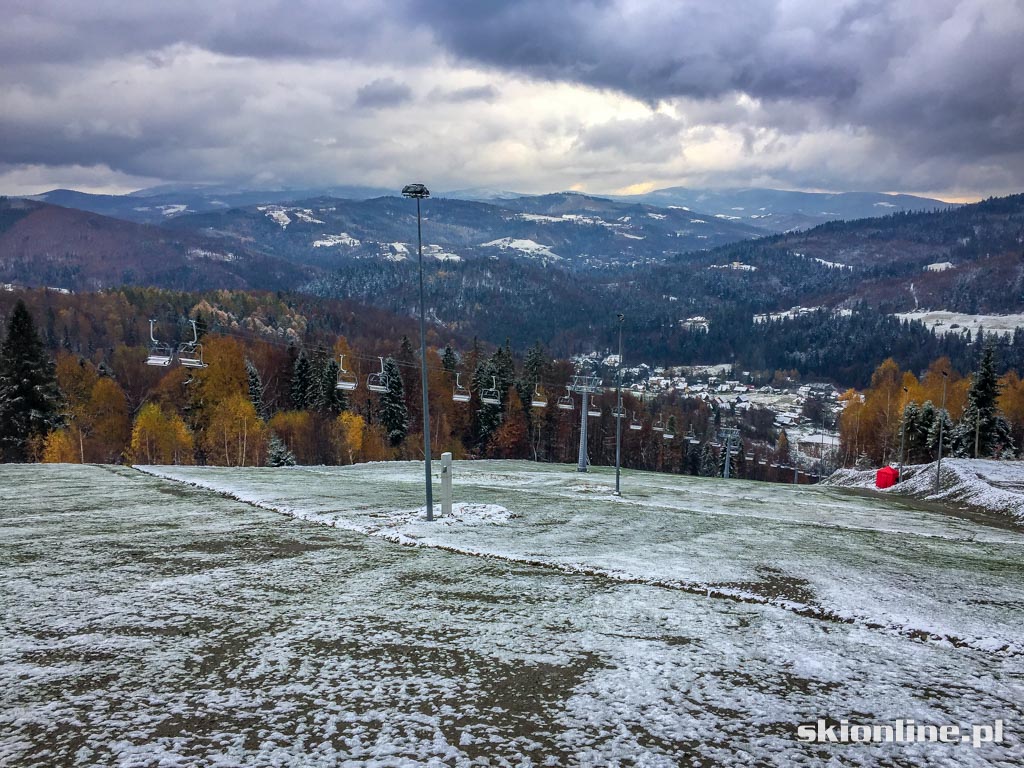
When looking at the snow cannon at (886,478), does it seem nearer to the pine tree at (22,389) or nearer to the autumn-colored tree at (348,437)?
the autumn-colored tree at (348,437)

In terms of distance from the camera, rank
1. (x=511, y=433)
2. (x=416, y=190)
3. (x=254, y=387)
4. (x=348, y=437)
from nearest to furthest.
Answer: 1. (x=416, y=190)
2. (x=348, y=437)
3. (x=254, y=387)
4. (x=511, y=433)

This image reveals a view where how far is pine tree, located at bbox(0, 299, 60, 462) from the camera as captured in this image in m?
54.3

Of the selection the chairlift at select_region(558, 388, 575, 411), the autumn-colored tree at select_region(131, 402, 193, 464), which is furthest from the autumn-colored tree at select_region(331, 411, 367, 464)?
the chairlift at select_region(558, 388, 575, 411)

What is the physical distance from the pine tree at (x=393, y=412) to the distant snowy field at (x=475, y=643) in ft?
213

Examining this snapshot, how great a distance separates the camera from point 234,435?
228 feet

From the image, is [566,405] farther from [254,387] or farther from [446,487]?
[254,387]

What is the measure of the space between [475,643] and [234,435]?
64693 mm

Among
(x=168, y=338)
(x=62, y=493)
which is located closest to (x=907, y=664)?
(x=62, y=493)

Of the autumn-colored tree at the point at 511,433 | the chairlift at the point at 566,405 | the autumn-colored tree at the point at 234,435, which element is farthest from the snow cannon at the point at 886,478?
the autumn-colored tree at the point at 234,435

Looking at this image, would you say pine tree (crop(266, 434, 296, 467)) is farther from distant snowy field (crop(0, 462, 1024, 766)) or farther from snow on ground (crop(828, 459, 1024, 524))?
snow on ground (crop(828, 459, 1024, 524))

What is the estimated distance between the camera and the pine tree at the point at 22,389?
54312 mm

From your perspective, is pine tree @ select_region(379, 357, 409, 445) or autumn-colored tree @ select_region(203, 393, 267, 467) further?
pine tree @ select_region(379, 357, 409, 445)

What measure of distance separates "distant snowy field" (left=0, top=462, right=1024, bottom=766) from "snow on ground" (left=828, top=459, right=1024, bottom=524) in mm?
19711

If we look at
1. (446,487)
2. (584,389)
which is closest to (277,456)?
(584,389)
